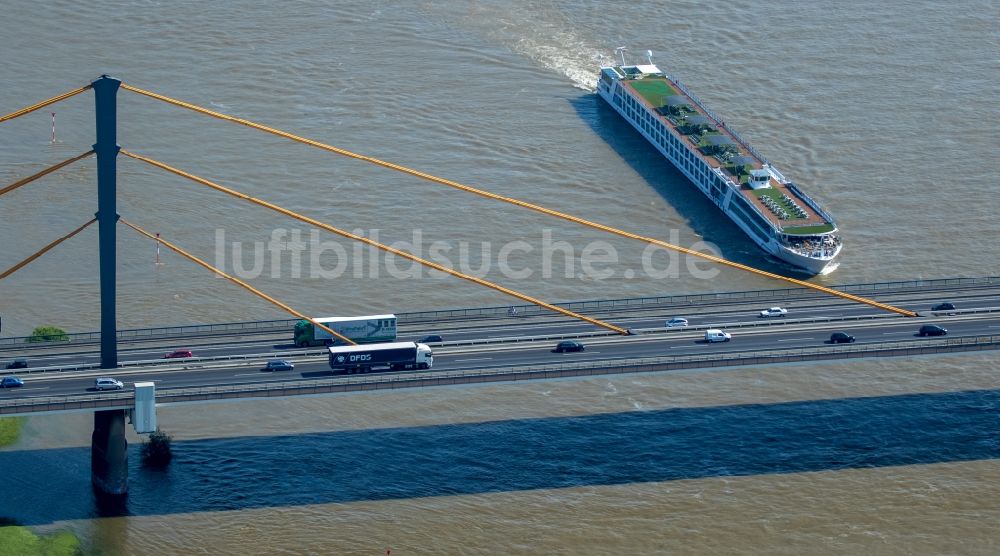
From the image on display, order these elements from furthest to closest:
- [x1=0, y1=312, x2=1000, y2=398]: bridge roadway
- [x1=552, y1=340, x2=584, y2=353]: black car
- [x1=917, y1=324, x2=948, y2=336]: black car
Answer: [x1=917, y1=324, x2=948, y2=336]: black car, [x1=552, y1=340, x2=584, y2=353]: black car, [x1=0, y1=312, x2=1000, y2=398]: bridge roadway

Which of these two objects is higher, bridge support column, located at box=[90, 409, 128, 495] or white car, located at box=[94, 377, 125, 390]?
white car, located at box=[94, 377, 125, 390]

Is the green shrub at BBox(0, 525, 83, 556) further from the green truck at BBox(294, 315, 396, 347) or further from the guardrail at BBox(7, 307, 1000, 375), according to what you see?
the green truck at BBox(294, 315, 396, 347)

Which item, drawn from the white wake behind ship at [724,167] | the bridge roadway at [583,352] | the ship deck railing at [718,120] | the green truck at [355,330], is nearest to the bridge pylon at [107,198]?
the bridge roadway at [583,352]

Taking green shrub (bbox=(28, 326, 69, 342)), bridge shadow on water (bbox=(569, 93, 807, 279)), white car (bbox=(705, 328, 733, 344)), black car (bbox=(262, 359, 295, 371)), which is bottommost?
black car (bbox=(262, 359, 295, 371))

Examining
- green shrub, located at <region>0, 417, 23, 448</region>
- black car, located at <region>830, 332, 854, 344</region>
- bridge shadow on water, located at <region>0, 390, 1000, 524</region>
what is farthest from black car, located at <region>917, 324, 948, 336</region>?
green shrub, located at <region>0, 417, 23, 448</region>

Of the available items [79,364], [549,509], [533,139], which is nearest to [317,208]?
[533,139]

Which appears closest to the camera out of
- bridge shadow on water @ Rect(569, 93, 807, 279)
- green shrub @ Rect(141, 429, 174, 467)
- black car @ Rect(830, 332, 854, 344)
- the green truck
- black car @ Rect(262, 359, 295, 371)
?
green shrub @ Rect(141, 429, 174, 467)

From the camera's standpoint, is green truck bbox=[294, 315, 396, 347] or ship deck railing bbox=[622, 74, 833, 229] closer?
green truck bbox=[294, 315, 396, 347]
